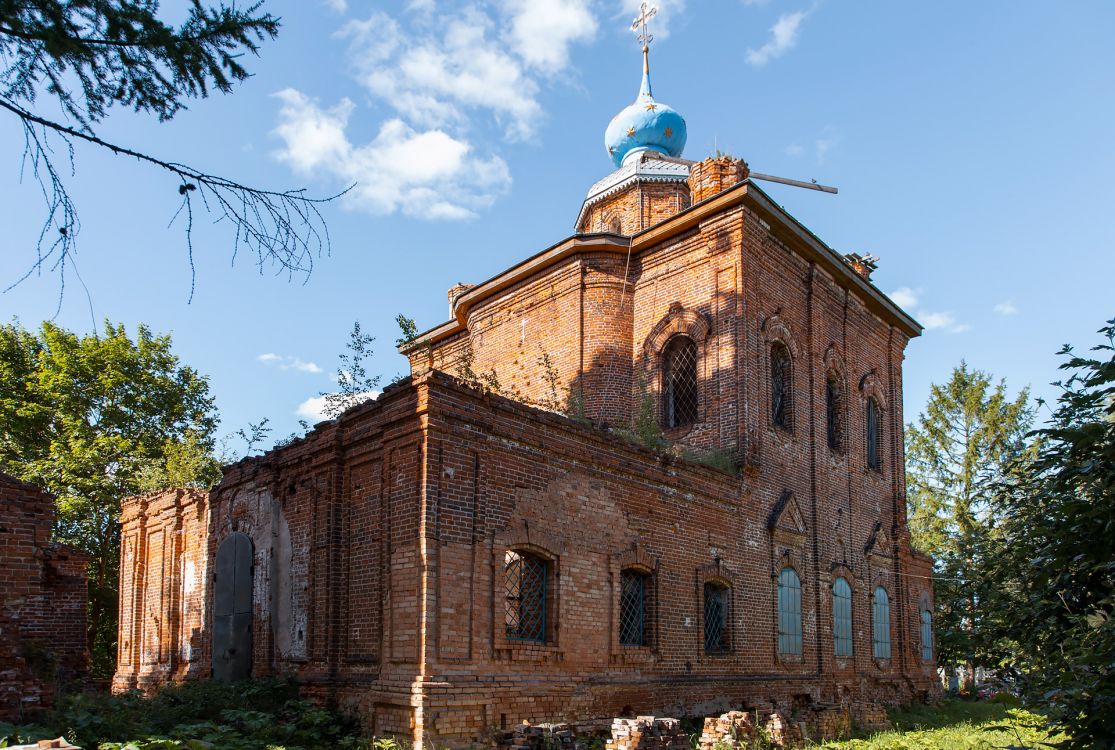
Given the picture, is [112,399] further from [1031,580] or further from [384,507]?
[1031,580]

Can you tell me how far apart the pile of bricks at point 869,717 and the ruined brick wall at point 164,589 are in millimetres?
10352

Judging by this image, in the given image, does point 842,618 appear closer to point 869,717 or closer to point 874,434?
point 869,717

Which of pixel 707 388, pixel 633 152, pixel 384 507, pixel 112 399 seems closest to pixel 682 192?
pixel 633 152

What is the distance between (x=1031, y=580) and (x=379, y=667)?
718 cm

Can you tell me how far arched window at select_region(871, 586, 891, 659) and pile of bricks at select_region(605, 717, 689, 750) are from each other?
9.96 m

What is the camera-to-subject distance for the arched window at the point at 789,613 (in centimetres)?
1548

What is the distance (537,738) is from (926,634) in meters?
14.9

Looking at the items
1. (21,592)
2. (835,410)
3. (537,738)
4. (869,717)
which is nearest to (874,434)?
(835,410)

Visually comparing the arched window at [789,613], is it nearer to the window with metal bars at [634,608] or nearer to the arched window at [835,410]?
the window with metal bars at [634,608]

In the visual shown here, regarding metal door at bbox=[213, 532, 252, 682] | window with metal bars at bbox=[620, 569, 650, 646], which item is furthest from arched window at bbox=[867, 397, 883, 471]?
metal door at bbox=[213, 532, 252, 682]

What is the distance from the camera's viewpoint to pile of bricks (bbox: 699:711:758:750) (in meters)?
10.9

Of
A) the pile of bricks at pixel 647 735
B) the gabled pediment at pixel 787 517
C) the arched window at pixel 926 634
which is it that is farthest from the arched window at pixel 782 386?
the pile of bricks at pixel 647 735

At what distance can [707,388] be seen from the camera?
1605 cm

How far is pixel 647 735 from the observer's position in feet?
32.4
